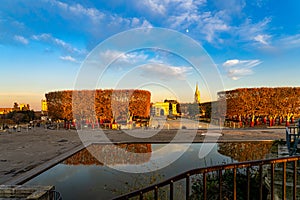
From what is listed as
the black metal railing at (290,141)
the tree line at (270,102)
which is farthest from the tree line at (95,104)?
the black metal railing at (290,141)

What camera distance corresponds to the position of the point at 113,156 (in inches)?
392

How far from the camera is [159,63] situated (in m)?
17.1

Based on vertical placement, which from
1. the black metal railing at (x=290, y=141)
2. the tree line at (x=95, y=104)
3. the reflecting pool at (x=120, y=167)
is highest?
the tree line at (x=95, y=104)

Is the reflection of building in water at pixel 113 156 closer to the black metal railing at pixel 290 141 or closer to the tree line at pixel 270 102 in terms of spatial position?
the black metal railing at pixel 290 141

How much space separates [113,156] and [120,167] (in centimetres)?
189

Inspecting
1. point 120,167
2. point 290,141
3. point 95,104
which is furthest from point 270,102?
point 120,167

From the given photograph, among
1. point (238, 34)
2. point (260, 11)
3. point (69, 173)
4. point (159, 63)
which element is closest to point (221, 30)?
point (238, 34)

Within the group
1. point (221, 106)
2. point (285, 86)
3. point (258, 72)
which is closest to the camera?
point (258, 72)

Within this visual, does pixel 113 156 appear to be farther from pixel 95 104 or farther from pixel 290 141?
pixel 95 104

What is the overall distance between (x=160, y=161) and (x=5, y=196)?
5.54 meters

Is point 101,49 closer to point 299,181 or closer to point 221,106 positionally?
point 299,181

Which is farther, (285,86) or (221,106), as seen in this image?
(221,106)

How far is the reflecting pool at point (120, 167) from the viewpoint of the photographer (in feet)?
20.2

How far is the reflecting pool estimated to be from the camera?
6169 millimetres
